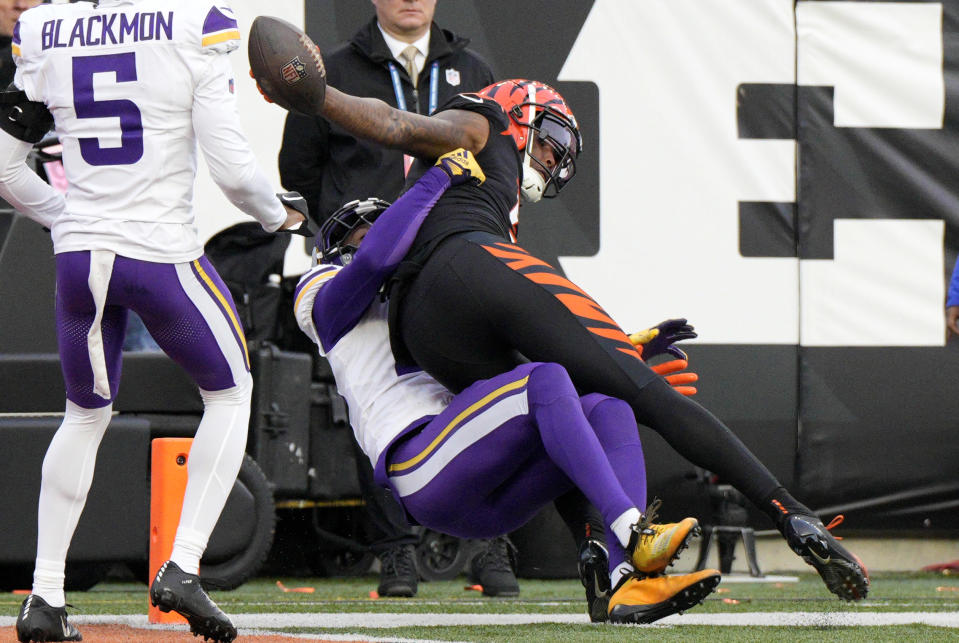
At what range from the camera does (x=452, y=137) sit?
3.30 meters

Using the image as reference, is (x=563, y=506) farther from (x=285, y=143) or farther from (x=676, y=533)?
(x=285, y=143)

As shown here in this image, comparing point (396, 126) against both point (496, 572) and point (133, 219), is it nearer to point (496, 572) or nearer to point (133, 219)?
point (133, 219)

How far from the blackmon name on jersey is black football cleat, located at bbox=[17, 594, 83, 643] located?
49.1 inches

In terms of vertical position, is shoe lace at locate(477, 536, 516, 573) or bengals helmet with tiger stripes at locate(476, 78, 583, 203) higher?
bengals helmet with tiger stripes at locate(476, 78, 583, 203)

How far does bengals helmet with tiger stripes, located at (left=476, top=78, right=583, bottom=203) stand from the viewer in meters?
3.55

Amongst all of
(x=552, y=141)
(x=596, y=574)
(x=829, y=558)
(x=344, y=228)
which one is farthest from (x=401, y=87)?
(x=829, y=558)

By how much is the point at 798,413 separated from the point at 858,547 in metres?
0.66

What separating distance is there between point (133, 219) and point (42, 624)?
0.90 m

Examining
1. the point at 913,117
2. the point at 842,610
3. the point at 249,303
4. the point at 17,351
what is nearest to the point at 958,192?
the point at 913,117

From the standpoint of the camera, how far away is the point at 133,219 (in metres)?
3.25

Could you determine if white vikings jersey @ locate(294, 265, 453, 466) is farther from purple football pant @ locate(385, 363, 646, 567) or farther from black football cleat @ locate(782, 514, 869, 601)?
black football cleat @ locate(782, 514, 869, 601)

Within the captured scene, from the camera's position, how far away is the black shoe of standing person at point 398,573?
4777mm

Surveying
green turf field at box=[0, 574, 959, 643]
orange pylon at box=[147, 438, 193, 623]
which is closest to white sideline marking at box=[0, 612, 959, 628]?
green turf field at box=[0, 574, 959, 643]

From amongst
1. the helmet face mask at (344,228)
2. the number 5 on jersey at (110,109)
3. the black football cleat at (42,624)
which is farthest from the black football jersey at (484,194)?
the black football cleat at (42,624)
